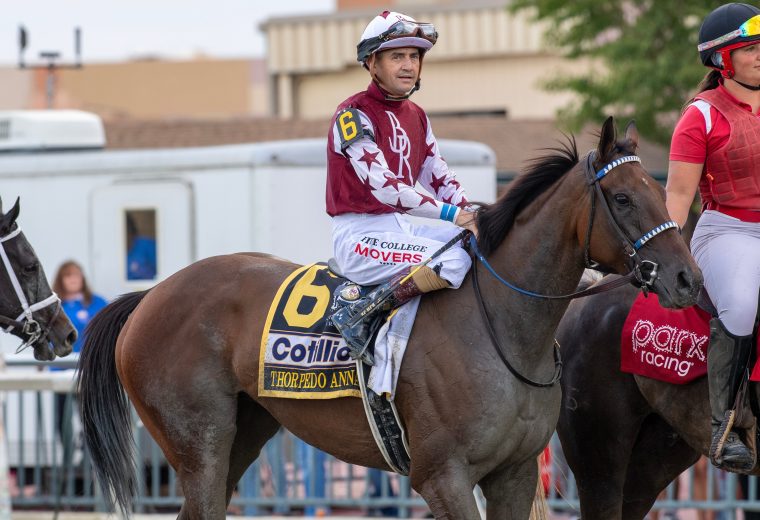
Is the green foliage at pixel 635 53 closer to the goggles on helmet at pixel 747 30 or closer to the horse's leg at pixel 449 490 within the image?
the goggles on helmet at pixel 747 30

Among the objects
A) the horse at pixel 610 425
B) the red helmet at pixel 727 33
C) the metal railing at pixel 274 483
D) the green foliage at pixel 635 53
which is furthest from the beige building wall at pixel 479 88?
the red helmet at pixel 727 33

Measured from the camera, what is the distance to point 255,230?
11164mm

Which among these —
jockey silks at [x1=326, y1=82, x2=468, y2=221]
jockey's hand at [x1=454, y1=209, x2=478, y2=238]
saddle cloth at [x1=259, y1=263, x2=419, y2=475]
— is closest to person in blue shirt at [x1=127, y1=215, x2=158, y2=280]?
saddle cloth at [x1=259, y1=263, x2=419, y2=475]

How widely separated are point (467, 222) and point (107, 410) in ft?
7.43

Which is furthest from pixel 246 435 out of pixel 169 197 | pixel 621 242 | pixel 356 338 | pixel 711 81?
pixel 169 197

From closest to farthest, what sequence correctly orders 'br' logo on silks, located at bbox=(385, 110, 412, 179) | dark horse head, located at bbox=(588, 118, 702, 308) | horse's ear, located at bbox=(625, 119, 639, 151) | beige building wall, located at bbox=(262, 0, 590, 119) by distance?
dark horse head, located at bbox=(588, 118, 702, 308), horse's ear, located at bbox=(625, 119, 639, 151), 'br' logo on silks, located at bbox=(385, 110, 412, 179), beige building wall, located at bbox=(262, 0, 590, 119)

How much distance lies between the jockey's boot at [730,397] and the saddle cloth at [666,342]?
211 mm

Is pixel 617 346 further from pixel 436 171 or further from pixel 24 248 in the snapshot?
pixel 24 248

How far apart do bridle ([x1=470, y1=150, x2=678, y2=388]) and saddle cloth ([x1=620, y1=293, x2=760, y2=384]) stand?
57 centimetres

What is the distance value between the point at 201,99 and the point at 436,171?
1498 inches

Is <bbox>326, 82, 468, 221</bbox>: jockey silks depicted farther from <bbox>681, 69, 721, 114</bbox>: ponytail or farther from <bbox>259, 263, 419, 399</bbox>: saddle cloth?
<bbox>681, 69, 721, 114</bbox>: ponytail


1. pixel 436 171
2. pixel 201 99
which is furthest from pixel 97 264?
pixel 201 99

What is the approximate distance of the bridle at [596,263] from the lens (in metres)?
5.29

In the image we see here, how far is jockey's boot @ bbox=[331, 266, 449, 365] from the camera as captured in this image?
5.67 meters
